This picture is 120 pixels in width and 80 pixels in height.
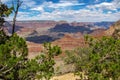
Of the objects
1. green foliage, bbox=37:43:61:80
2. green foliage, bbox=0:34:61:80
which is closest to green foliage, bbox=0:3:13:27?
green foliage, bbox=0:34:61:80

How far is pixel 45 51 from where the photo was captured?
22.1 m

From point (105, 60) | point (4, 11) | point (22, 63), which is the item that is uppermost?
point (4, 11)

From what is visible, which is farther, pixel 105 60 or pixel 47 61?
pixel 105 60

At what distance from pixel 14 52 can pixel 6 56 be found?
113 centimetres

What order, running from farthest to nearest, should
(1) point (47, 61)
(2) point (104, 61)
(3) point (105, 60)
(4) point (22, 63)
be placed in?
(3) point (105, 60) → (2) point (104, 61) → (4) point (22, 63) → (1) point (47, 61)

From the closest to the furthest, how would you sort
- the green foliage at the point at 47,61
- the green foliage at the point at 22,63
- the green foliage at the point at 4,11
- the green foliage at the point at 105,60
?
1. the green foliage at the point at 22,63
2. the green foliage at the point at 47,61
3. the green foliage at the point at 105,60
4. the green foliage at the point at 4,11

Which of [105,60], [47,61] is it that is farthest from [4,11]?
[105,60]

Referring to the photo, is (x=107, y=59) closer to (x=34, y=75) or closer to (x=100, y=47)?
(x=100, y=47)

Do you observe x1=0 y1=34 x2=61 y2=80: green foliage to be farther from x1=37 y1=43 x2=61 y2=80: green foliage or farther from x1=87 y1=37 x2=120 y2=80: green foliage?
x1=87 y1=37 x2=120 y2=80: green foliage

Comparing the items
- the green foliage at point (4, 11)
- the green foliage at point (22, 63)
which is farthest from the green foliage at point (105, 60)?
the green foliage at point (4, 11)

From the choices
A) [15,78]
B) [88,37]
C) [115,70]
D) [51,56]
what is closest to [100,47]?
[88,37]

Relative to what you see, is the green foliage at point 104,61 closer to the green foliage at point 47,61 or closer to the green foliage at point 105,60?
the green foliage at point 105,60

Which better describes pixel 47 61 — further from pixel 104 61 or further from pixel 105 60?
pixel 105 60

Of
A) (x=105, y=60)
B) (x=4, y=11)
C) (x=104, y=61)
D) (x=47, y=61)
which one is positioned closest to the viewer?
(x=47, y=61)
